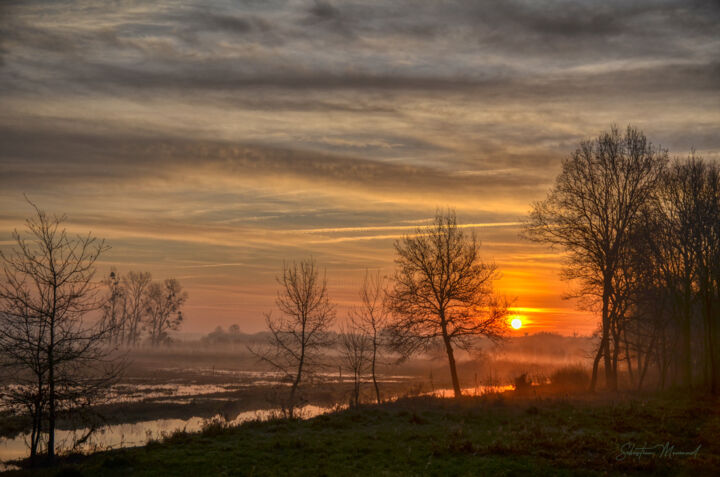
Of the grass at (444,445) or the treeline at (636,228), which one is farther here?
the treeline at (636,228)

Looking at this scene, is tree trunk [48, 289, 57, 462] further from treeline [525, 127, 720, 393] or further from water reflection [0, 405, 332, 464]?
treeline [525, 127, 720, 393]

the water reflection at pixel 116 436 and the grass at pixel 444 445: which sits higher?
the grass at pixel 444 445

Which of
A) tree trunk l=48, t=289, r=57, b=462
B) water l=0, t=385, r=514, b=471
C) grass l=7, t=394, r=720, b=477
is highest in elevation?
tree trunk l=48, t=289, r=57, b=462

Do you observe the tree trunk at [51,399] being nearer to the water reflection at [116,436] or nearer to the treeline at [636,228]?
the water reflection at [116,436]

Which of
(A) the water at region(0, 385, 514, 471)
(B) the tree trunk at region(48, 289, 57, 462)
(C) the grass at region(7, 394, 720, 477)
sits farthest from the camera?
(A) the water at region(0, 385, 514, 471)

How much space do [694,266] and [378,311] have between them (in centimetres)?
2147

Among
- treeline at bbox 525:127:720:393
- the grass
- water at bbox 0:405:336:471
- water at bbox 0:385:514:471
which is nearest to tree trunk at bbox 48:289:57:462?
the grass

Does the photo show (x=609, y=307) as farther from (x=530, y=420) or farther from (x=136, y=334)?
(x=136, y=334)

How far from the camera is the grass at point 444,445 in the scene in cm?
1356

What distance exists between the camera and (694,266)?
34.5m

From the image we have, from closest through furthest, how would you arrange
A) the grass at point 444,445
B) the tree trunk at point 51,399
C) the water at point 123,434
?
the grass at point 444,445
the tree trunk at point 51,399
the water at point 123,434

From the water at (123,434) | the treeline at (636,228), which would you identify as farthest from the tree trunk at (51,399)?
the treeline at (636,228)

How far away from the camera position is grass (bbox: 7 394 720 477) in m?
13.6

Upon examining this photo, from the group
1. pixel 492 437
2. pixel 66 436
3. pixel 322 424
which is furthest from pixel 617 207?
pixel 66 436
